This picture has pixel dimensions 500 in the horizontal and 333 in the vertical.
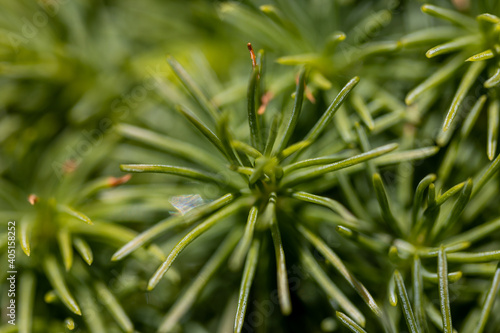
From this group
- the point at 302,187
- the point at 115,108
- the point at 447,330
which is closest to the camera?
the point at 447,330

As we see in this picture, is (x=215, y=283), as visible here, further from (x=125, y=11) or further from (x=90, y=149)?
(x=125, y=11)

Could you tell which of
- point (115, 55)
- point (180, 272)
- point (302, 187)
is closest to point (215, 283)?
point (180, 272)

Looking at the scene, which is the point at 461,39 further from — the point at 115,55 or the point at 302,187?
the point at 115,55

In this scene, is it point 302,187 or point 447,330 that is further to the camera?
point 302,187

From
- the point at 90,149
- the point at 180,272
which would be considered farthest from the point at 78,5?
the point at 180,272

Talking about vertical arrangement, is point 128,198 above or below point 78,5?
below

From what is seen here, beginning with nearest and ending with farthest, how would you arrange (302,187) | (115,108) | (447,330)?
(447,330) < (302,187) < (115,108)

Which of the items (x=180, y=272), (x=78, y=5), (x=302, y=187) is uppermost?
(x=78, y=5)
